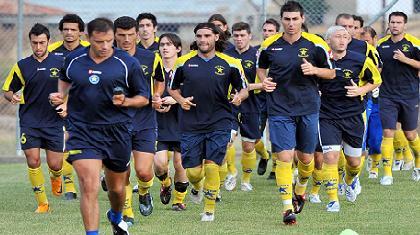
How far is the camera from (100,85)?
9.65 metres

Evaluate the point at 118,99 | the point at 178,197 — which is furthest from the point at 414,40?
the point at 118,99

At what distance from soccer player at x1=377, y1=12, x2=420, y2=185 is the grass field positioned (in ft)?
3.93

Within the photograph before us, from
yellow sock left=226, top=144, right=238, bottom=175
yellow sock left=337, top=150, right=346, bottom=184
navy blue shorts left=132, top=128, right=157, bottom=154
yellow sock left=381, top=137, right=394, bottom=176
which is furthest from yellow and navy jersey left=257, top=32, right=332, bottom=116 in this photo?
yellow sock left=381, top=137, right=394, bottom=176

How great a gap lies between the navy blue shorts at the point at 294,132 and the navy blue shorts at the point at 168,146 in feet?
6.26

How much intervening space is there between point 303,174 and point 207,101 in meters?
1.42

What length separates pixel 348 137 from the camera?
520 inches

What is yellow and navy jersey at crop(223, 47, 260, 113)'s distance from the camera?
51.2 ft

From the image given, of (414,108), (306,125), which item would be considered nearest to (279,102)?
(306,125)

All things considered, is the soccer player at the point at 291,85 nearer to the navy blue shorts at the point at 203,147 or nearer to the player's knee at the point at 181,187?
the navy blue shorts at the point at 203,147

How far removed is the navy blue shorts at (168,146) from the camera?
13508 mm

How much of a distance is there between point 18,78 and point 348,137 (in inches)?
155

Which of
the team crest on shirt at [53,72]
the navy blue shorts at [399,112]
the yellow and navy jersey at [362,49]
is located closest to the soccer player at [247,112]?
the yellow and navy jersey at [362,49]

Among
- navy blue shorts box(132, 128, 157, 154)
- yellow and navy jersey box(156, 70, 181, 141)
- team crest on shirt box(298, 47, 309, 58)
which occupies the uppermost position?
team crest on shirt box(298, 47, 309, 58)

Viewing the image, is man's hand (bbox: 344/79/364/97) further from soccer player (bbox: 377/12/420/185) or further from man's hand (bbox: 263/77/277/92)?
soccer player (bbox: 377/12/420/185)
